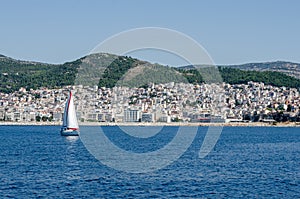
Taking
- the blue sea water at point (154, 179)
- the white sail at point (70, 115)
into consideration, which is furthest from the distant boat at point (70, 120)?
the blue sea water at point (154, 179)

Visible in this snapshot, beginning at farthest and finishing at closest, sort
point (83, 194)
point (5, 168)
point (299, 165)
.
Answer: point (299, 165) → point (5, 168) → point (83, 194)

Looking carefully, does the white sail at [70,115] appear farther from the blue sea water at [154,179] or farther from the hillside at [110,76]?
the hillside at [110,76]

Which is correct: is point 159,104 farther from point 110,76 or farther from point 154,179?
point 154,179

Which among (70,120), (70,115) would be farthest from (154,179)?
(70,120)

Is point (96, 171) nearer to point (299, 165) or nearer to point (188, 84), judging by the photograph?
point (299, 165)

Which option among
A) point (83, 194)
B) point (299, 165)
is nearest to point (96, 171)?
point (83, 194)

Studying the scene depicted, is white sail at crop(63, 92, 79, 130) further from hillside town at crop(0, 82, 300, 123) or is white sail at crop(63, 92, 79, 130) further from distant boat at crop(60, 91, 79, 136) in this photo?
hillside town at crop(0, 82, 300, 123)

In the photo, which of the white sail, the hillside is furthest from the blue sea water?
the hillside
